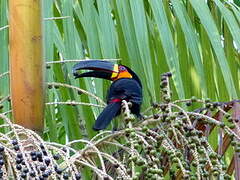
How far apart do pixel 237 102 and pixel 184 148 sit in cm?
25

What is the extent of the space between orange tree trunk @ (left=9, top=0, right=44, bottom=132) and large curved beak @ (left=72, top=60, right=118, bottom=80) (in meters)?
0.26

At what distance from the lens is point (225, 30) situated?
7.52ft

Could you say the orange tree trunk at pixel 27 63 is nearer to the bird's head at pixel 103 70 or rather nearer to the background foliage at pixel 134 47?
the background foliage at pixel 134 47

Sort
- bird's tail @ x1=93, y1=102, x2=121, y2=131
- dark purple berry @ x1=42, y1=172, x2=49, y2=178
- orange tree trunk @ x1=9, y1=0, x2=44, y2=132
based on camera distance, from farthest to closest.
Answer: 1. bird's tail @ x1=93, y1=102, x2=121, y2=131
2. orange tree trunk @ x1=9, y1=0, x2=44, y2=132
3. dark purple berry @ x1=42, y1=172, x2=49, y2=178

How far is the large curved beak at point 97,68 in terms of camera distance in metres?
1.96

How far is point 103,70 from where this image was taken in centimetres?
214

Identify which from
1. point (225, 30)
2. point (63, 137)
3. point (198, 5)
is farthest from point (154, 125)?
point (63, 137)

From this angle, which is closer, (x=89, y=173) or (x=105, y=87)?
(x=89, y=173)

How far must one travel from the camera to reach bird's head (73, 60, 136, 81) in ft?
6.44

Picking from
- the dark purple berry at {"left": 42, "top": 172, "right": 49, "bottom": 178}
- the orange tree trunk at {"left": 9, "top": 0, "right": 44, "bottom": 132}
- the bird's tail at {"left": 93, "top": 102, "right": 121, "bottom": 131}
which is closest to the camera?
the dark purple berry at {"left": 42, "top": 172, "right": 49, "bottom": 178}

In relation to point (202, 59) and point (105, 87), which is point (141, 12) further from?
point (105, 87)

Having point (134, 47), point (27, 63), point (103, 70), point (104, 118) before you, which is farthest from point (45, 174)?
point (103, 70)

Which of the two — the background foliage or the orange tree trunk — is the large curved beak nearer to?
the background foliage

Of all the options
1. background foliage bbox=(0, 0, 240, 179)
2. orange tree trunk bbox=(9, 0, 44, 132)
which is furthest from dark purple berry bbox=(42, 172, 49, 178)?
background foliage bbox=(0, 0, 240, 179)
